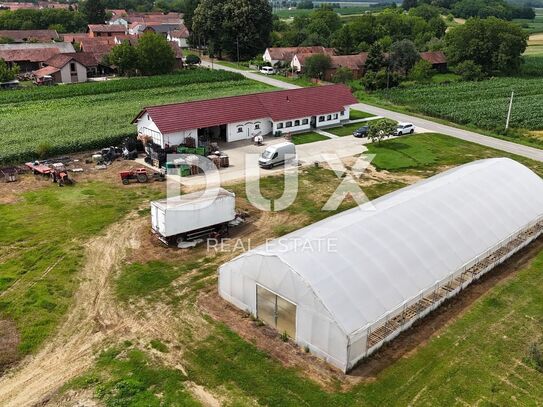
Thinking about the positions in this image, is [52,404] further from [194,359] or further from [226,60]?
[226,60]

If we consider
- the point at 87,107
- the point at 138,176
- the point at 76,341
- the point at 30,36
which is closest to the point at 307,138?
the point at 138,176

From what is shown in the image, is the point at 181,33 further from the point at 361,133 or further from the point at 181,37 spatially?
the point at 361,133

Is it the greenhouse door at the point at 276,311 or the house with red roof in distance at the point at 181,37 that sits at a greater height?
the house with red roof in distance at the point at 181,37

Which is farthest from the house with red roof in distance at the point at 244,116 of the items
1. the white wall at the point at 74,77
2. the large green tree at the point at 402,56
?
the white wall at the point at 74,77

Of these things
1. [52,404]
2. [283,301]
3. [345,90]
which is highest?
[345,90]

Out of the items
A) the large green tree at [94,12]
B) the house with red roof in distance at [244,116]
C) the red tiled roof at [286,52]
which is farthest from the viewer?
the large green tree at [94,12]

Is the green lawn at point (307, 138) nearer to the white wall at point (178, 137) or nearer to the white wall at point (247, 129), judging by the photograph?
the white wall at point (247, 129)

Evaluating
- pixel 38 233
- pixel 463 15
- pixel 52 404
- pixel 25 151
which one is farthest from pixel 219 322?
pixel 463 15
